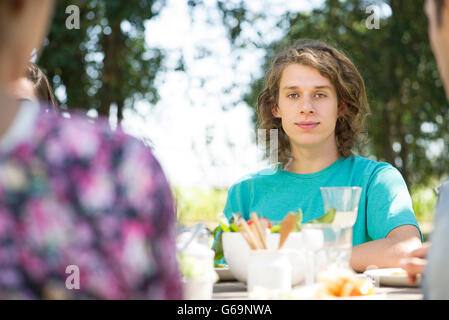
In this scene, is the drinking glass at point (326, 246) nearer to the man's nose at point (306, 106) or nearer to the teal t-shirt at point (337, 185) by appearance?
the teal t-shirt at point (337, 185)

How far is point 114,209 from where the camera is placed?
2.96 ft

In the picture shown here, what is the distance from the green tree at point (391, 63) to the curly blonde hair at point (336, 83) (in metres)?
4.52

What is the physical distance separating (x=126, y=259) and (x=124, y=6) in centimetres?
583

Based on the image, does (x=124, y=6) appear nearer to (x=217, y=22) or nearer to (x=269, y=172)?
(x=217, y=22)

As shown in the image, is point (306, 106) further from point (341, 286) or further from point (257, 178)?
point (341, 286)

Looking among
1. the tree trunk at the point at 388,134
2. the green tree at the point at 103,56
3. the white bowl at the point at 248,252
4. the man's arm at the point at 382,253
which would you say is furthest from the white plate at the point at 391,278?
the tree trunk at the point at 388,134

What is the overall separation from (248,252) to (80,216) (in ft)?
3.18

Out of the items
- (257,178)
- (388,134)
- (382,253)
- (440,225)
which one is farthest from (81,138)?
(388,134)

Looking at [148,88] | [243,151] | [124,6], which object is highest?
[124,6]

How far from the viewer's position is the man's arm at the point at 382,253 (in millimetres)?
2109

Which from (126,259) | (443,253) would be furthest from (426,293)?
(126,259)

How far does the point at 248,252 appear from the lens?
5.89 ft

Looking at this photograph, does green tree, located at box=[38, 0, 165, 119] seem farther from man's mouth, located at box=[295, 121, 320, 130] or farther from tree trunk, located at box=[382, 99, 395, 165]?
man's mouth, located at box=[295, 121, 320, 130]

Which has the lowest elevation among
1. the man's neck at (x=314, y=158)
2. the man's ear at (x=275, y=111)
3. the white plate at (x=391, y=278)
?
the white plate at (x=391, y=278)
